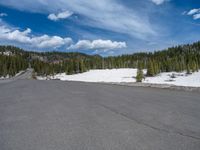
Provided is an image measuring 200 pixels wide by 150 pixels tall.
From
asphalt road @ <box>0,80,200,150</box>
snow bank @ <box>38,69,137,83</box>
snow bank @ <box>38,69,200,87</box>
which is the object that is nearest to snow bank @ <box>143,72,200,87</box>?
snow bank @ <box>38,69,200,87</box>

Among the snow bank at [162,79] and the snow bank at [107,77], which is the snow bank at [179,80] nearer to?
the snow bank at [162,79]

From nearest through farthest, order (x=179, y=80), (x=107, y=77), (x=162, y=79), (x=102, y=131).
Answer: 1. (x=102, y=131)
2. (x=179, y=80)
3. (x=162, y=79)
4. (x=107, y=77)

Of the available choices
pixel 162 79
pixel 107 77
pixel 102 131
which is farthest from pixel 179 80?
pixel 102 131

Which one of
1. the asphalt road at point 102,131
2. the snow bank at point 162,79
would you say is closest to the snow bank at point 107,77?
the snow bank at point 162,79

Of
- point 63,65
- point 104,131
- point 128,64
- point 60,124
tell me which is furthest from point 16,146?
point 128,64

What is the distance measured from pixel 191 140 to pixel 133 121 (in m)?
1.93

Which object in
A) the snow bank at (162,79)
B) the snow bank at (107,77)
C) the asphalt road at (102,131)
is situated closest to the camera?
the asphalt road at (102,131)

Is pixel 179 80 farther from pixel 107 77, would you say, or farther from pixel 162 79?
pixel 107 77

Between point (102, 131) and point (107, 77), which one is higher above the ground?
point (107, 77)

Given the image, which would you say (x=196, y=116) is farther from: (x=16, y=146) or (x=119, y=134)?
(x=16, y=146)

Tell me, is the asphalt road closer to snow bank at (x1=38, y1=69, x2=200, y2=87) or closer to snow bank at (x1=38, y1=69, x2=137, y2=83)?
snow bank at (x1=38, y1=69, x2=200, y2=87)

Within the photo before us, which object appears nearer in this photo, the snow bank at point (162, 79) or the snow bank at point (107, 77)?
the snow bank at point (162, 79)

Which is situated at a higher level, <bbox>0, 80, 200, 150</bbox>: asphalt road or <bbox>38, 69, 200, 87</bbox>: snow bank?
<bbox>38, 69, 200, 87</bbox>: snow bank

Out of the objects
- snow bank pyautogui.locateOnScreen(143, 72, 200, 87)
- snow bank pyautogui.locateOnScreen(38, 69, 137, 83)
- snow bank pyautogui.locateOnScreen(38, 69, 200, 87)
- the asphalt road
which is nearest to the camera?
the asphalt road
